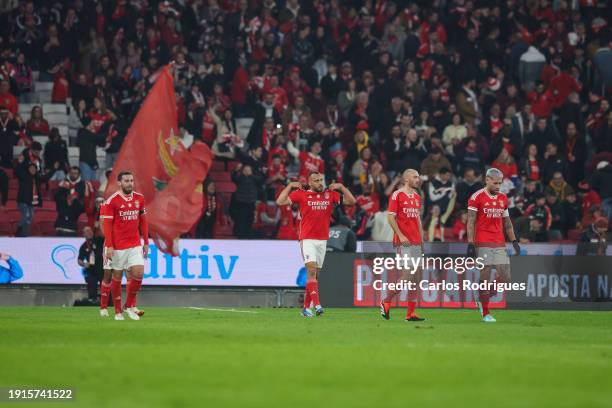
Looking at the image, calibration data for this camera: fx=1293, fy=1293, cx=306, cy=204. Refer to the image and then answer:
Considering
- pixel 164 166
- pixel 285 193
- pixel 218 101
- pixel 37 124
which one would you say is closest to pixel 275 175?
pixel 218 101

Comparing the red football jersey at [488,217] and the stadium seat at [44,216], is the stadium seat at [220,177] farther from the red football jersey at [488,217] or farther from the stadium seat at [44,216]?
the red football jersey at [488,217]

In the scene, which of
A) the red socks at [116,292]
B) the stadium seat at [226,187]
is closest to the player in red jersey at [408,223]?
the red socks at [116,292]

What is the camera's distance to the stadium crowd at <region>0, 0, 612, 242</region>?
30.1m

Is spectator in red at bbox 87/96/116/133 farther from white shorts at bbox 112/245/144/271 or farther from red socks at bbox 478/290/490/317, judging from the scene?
red socks at bbox 478/290/490/317

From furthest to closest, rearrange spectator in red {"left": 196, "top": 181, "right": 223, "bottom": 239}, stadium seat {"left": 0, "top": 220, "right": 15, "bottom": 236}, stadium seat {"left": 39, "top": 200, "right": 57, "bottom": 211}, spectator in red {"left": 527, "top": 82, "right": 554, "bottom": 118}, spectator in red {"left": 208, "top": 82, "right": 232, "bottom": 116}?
1. spectator in red {"left": 527, "top": 82, "right": 554, "bottom": 118}
2. spectator in red {"left": 208, "top": 82, "right": 232, "bottom": 116}
3. stadium seat {"left": 39, "top": 200, "right": 57, "bottom": 211}
4. stadium seat {"left": 0, "top": 220, "right": 15, "bottom": 236}
5. spectator in red {"left": 196, "top": 181, "right": 223, "bottom": 239}

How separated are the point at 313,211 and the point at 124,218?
3.40 metres

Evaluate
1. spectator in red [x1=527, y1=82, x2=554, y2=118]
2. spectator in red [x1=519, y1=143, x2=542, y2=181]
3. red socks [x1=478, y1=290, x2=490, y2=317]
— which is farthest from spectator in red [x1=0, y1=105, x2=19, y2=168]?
red socks [x1=478, y1=290, x2=490, y2=317]

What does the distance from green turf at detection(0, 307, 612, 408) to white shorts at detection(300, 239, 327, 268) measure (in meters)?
1.93

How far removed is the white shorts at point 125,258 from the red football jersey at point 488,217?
5.43 metres

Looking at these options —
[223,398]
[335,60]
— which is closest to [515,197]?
[335,60]

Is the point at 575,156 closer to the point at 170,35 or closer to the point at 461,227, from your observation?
the point at 461,227

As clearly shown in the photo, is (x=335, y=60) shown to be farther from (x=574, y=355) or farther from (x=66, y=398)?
(x=66, y=398)

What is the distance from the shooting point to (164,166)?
28609 millimetres

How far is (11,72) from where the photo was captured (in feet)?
109
